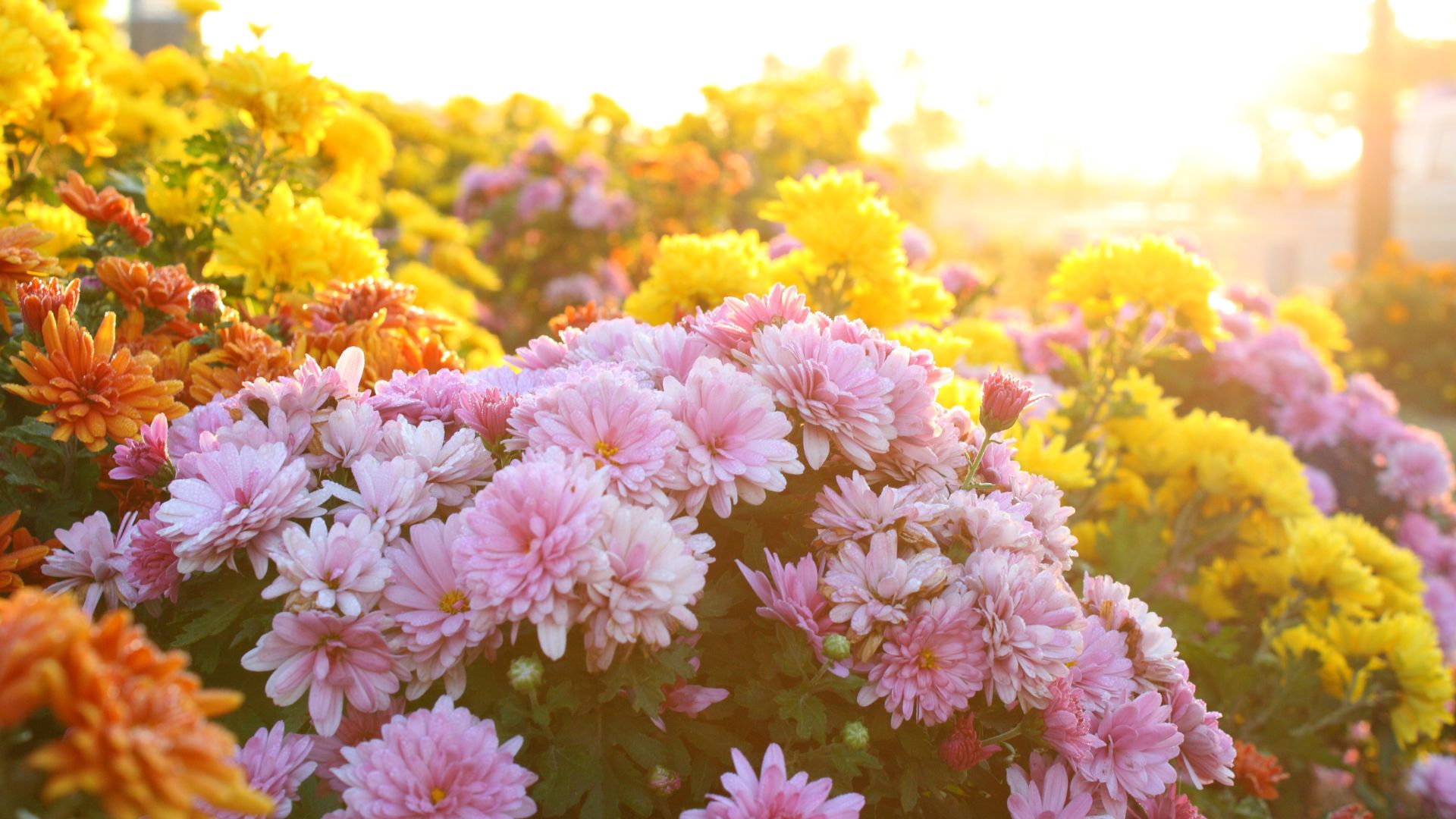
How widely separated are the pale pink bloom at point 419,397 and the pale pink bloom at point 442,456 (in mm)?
89

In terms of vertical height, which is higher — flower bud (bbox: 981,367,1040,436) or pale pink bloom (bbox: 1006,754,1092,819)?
flower bud (bbox: 981,367,1040,436)

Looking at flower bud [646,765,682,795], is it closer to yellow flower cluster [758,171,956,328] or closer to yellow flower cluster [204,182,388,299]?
yellow flower cluster [204,182,388,299]

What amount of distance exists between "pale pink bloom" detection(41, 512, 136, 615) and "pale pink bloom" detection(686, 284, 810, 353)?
2.77ft

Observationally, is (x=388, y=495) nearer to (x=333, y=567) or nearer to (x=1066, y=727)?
(x=333, y=567)

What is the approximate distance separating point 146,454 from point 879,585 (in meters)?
1.02

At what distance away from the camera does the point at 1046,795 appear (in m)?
1.32

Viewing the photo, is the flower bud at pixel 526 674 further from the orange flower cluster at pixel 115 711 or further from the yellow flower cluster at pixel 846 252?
the yellow flower cluster at pixel 846 252

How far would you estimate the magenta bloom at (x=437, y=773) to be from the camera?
110 centimetres

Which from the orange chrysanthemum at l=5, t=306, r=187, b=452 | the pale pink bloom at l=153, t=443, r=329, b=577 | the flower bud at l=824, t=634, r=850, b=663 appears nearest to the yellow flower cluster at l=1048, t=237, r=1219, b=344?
the flower bud at l=824, t=634, r=850, b=663

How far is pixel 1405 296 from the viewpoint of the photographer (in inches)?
422

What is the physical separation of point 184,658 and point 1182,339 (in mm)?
3498

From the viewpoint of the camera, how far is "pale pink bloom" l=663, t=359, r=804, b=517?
1274mm

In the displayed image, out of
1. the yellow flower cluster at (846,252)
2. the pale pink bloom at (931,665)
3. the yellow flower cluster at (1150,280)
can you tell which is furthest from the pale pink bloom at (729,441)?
the yellow flower cluster at (1150,280)

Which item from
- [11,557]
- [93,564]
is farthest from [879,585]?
[11,557]
